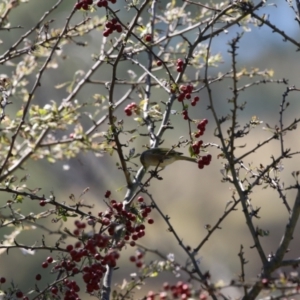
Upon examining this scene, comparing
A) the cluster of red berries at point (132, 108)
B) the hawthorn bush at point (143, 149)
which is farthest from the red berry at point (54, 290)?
the cluster of red berries at point (132, 108)

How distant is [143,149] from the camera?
6.23 m

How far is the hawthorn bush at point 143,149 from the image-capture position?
5.33ft

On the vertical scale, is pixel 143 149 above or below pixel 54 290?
above

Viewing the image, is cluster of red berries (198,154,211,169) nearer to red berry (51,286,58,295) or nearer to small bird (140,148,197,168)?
small bird (140,148,197,168)

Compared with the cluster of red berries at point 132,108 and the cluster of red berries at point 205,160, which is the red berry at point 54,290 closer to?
the cluster of red berries at point 205,160

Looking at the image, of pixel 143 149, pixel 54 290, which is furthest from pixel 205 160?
pixel 143 149

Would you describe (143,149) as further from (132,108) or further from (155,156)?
(132,108)

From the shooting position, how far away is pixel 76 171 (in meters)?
8.16

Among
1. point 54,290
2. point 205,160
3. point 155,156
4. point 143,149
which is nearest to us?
point 54,290

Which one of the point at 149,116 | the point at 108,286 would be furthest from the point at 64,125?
the point at 108,286

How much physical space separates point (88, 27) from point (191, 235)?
707cm

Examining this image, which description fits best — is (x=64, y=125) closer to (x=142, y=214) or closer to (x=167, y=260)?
(x=142, y=214)

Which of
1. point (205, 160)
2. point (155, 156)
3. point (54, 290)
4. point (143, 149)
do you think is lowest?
point (54, 290)

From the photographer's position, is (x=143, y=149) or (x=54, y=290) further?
(x=143, y=149)
